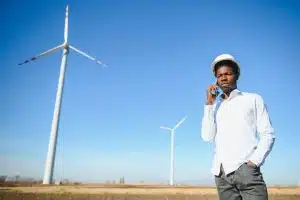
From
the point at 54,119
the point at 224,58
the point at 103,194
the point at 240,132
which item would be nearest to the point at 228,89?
the point at 224,58

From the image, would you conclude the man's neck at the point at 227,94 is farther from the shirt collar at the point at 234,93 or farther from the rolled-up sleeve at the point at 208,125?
the rolled-up sleeve at the point at 208,125

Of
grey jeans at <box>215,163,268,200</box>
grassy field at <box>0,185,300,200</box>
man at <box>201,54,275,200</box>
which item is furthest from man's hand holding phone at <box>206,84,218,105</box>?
grassy field at <box>0,185,300,200</box>

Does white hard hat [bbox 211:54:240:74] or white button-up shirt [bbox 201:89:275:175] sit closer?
white button-up shirt [bbox 201:89:275:175]

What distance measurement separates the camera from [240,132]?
3654mm

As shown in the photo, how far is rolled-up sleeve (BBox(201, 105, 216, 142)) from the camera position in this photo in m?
4.16

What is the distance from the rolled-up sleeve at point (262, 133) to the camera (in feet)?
11.0

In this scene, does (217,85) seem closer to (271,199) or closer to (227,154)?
(227,154)

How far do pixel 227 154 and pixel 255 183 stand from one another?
471mm

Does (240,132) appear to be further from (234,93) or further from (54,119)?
(54,119)

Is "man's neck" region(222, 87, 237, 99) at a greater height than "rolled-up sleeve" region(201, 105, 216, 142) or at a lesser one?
greater

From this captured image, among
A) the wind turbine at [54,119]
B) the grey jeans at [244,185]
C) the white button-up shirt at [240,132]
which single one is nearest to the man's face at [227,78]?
the white button-up shirt at [240,132]

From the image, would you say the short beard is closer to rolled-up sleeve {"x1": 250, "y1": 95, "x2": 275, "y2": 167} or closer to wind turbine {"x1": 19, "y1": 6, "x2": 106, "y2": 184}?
rolled-up sleeve {"x1": 250, "y1": 95, "x2": 275, "y2": 167}

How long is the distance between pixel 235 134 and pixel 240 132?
6cm

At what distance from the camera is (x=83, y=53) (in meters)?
35.5
